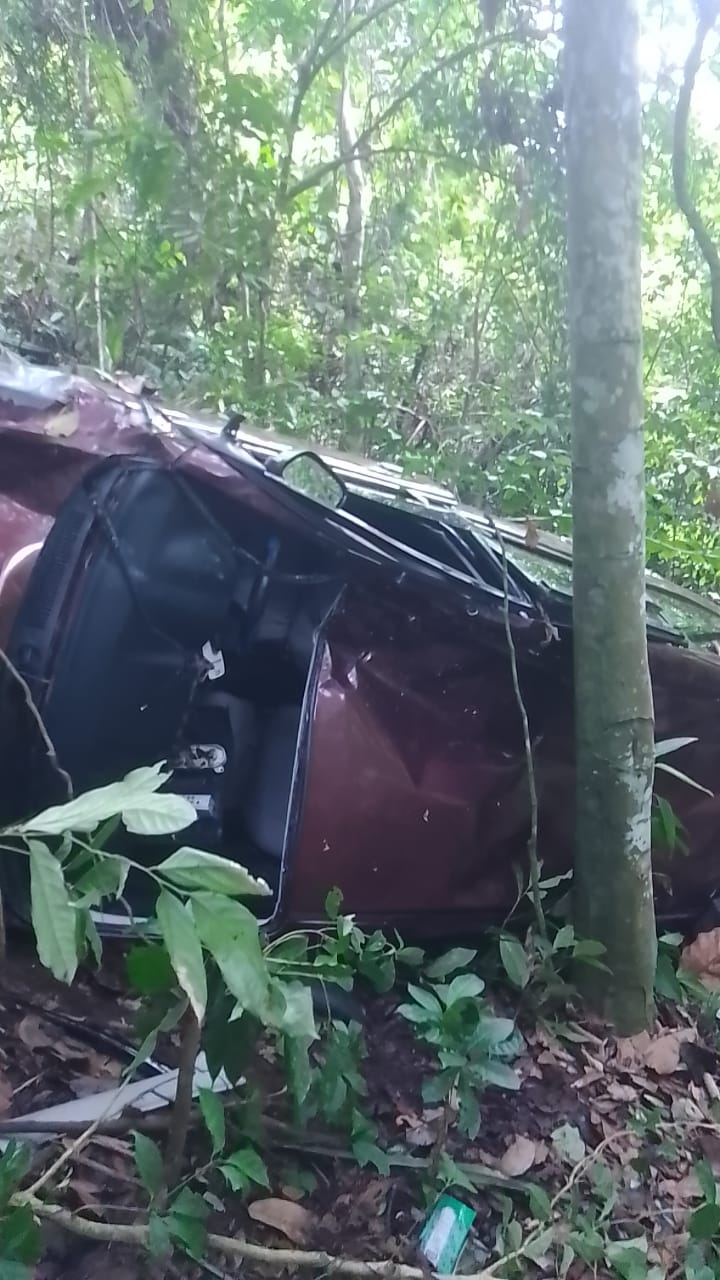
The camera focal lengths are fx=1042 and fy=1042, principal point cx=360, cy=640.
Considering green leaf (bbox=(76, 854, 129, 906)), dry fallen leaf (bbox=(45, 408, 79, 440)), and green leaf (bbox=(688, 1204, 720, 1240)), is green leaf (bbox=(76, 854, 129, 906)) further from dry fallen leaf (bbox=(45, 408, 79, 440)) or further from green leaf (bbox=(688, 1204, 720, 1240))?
green leaf (bbox=(688, 1204, 720, 1240))

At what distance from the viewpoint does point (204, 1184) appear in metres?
1.80

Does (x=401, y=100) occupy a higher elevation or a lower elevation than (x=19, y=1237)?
higher

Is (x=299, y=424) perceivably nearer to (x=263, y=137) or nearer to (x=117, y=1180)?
(x=263, y=137)

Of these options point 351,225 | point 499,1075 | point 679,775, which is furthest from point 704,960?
point 351,225

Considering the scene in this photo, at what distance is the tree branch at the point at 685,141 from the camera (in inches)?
139

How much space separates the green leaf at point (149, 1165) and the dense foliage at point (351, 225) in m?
3.00

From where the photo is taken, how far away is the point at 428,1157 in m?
2.03

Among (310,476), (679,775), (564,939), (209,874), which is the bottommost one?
(564,939)

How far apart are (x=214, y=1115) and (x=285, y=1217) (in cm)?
30

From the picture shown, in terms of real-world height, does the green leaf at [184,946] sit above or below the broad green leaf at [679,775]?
above

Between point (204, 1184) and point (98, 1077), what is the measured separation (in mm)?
360

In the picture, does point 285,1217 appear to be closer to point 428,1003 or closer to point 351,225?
point 428,1003

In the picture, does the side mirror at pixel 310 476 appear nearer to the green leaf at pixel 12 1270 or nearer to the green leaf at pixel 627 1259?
the green leaf at pixel 12 1270

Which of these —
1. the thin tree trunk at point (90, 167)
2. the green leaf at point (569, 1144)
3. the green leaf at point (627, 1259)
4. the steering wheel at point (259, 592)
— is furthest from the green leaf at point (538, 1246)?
the thin tree trunk at point (90, 167)
